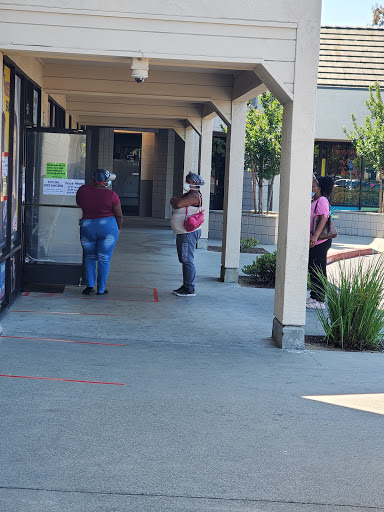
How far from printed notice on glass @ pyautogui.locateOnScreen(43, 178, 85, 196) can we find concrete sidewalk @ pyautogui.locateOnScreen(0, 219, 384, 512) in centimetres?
174

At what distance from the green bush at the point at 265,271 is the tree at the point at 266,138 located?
24.0 ft

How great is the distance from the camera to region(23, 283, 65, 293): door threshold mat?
11047mm

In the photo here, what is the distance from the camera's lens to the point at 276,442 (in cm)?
522

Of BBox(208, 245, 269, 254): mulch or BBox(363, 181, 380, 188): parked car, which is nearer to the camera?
BBox(208, 245, 269, 254): mulch

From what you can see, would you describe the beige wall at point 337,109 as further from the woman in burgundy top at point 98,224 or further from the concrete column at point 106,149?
the woman in burgundy top at point 98,224

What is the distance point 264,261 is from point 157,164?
54.8 feet

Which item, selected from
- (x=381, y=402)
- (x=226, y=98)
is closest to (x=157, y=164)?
(x=226, y=98)

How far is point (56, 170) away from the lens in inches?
428

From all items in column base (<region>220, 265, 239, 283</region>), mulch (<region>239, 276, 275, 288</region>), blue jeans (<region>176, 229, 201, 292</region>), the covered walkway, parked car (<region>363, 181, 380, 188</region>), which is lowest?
the covered walkway

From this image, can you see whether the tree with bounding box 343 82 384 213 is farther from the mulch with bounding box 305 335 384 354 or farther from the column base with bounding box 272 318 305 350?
the column base with bounding box 272 318 305 350

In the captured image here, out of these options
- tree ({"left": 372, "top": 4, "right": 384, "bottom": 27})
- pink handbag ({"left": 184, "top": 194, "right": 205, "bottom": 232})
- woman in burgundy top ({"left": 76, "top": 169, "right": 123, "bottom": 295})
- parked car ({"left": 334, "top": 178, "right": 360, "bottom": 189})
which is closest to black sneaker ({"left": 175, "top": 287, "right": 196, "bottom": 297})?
pink handbag ({"left": 184, "top": 194, "right": 205, "bottom": 232})

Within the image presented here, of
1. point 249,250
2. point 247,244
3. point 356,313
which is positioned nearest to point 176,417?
point 356,313

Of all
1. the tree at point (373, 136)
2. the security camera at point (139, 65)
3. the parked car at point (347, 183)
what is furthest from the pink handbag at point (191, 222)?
the parked car at point (347, 183)

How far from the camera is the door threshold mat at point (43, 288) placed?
11047 mm
